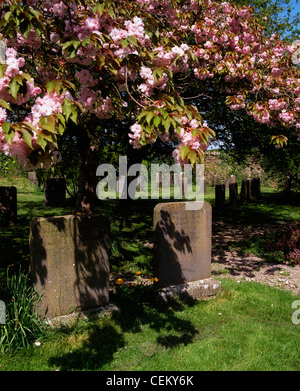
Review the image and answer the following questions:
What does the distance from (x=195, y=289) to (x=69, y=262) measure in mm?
2038

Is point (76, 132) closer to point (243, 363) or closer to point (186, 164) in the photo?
point (186, 164)

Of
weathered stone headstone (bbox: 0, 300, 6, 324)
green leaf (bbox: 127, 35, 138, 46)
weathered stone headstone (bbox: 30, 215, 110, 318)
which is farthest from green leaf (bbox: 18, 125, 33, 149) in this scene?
weathered stone headstone (bbox: 0, 300, 6, 324)

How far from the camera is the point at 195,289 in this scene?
4.93 meters

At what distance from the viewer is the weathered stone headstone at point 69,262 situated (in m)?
3.70

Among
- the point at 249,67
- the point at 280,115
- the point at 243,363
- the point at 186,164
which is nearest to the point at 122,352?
the point at 243,363

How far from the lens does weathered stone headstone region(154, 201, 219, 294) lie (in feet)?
15.4

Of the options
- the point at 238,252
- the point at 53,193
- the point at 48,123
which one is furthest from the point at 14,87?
the point at 53,193

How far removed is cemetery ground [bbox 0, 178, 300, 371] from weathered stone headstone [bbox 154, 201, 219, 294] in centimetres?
37

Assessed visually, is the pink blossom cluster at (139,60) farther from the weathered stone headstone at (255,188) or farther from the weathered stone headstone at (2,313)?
the weathered stone headstone at (255,188)

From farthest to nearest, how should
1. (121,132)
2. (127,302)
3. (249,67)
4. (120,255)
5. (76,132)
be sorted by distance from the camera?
(121,132)
(120,255)
(249,67)
(76,132)
(127,302)

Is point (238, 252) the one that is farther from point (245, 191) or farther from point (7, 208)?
point (245, 191)

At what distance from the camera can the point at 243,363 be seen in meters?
3.27

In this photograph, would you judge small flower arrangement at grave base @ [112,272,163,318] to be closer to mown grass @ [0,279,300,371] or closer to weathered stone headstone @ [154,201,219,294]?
mown grass @ [0,279,300,371]
